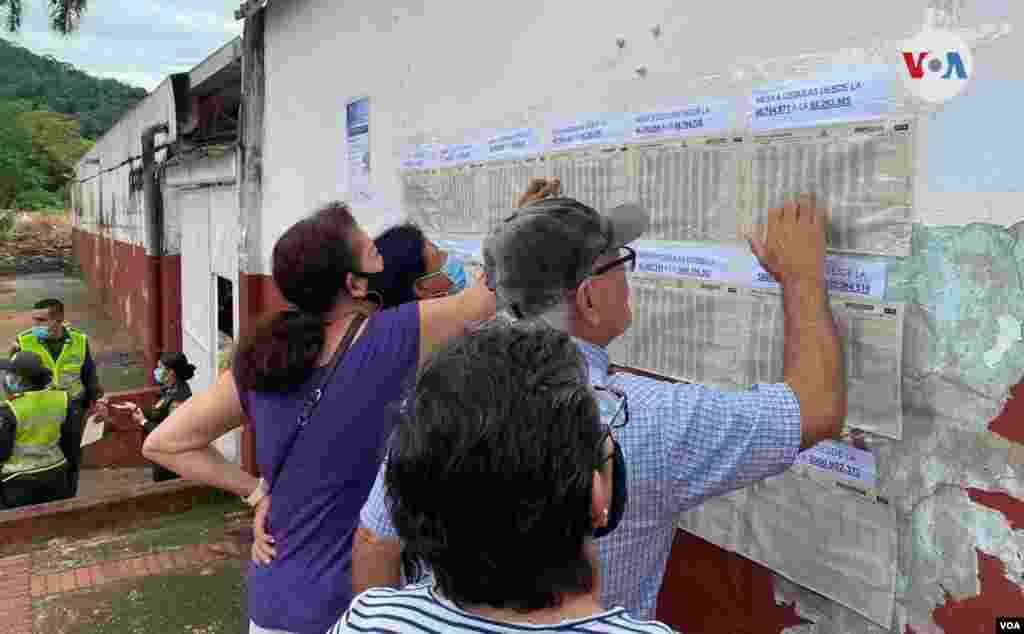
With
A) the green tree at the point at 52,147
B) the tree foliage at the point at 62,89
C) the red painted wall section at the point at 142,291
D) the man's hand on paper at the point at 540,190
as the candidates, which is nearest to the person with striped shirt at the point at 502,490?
the man's hand on paper at the point at 540,190

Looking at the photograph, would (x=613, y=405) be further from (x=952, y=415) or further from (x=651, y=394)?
(x=952, y=415)

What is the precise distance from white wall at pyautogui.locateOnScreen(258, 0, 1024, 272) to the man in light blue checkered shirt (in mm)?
330

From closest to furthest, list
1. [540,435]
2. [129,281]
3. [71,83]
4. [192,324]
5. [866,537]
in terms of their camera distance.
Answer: [540,435] < [866,537] < [192,324] < [129,281] < [71,83]

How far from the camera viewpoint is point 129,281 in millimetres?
15078

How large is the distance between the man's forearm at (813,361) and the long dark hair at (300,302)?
3.41ft

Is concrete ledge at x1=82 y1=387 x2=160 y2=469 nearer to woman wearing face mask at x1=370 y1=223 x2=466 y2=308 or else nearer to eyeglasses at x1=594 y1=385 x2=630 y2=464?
woman wearing face mask at x1=370 y1=223 x2=466 y2=308

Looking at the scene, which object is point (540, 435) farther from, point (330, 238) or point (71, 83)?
point (71, 83)

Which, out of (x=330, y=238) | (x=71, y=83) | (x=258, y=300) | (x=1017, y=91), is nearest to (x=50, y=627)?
(x=258, y=300)

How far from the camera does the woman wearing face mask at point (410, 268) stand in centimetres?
227

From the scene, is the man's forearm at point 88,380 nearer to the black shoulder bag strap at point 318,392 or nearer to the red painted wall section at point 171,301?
the red painted wall section at point 171,301

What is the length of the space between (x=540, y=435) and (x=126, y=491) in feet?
19.9

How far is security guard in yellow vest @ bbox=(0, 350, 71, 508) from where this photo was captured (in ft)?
18.4

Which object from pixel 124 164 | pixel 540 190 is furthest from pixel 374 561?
pixel 124 164

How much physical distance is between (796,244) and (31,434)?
5.77 meters
